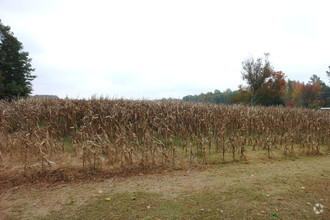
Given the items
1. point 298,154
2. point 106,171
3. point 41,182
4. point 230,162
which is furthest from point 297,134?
point 41,182

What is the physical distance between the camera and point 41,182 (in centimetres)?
419

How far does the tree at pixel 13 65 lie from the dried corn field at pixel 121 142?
18508 mm

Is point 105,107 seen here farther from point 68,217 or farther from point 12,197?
point 68,217

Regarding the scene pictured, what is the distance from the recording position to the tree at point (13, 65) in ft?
71.9

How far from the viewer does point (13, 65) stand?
77.6ft

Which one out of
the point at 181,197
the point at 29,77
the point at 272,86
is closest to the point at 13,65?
the point at 29,77

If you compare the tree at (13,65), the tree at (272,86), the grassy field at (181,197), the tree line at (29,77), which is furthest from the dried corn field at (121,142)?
the tree at (272,86)

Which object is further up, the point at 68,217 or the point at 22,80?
the point at 22,80

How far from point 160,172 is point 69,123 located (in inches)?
190

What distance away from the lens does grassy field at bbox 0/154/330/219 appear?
114 inches

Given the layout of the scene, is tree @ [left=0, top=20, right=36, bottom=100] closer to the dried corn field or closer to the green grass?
the dried corn field

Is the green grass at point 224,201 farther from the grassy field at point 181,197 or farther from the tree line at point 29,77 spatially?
the tree line at point 29,77

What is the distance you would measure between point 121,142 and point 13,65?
27584 mm

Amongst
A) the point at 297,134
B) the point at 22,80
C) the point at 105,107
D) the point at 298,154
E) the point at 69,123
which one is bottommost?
the point at 298,154
